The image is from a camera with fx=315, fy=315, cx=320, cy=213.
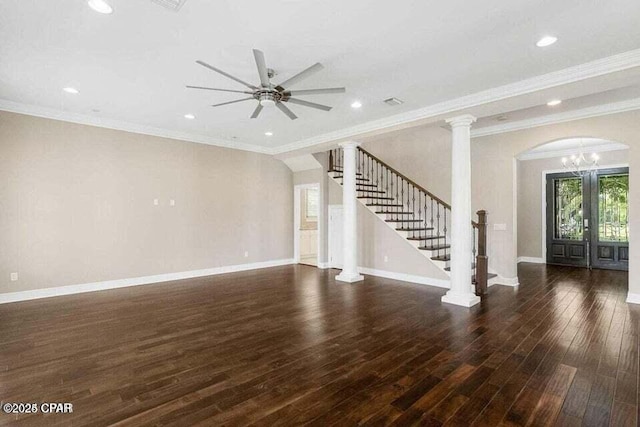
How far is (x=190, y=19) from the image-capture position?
110 inches

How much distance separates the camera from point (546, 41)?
3.12 m

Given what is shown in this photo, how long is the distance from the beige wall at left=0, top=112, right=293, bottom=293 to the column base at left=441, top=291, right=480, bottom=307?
4794 mm

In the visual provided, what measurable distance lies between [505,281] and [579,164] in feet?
14.6

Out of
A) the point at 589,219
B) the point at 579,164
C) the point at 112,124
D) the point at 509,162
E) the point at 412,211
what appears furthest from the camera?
the point at 579,164

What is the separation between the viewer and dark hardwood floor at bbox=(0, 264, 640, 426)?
2.21 meters

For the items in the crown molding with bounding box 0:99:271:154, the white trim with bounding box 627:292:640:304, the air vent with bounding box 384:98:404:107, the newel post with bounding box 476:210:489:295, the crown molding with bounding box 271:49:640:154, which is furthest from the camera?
the newel post with bounding box 476:210:489:295

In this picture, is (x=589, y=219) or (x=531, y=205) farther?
(x=531, y=205)

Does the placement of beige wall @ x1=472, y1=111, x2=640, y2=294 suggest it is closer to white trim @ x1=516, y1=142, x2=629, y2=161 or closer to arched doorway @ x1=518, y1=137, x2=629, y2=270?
white trim @ x1=516, y1=142, x2=629, y2=161

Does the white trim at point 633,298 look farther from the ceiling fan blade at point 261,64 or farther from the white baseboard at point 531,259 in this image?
the ceiling fan blade at point 261,64

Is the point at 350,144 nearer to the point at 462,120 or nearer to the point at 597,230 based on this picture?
the point at 462,120

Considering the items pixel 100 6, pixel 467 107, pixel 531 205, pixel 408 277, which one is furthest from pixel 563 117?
pixel 100 6

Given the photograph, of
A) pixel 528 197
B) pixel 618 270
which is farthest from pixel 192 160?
pixel 618 270

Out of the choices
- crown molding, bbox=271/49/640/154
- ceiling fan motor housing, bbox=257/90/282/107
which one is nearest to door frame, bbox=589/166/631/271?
crown molding, bbox=271/49/640/154

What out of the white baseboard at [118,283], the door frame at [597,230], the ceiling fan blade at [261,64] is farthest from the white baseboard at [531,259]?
the ceiling fan blade at [261,64]
